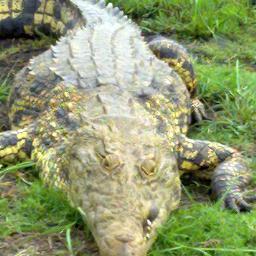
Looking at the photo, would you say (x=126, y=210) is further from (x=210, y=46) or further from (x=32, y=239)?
(x=210, y=46)

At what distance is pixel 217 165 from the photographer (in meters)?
4.64

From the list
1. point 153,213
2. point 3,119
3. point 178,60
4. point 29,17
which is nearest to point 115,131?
point 153,213

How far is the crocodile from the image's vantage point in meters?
3.60

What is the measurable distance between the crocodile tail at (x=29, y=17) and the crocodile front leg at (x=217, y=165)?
7.55ft

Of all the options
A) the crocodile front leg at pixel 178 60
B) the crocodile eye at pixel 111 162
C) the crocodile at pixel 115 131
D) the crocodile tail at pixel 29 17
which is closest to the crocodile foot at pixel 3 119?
the crocodile at pixel 115 131

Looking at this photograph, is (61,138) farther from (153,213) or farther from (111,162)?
(153,213)

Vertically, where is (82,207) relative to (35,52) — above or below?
above

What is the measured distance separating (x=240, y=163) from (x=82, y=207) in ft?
4.15

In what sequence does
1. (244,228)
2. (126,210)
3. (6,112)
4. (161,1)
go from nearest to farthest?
(126,210)
(244,228)
(6,112)
(161,1)

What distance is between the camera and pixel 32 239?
3.82 m

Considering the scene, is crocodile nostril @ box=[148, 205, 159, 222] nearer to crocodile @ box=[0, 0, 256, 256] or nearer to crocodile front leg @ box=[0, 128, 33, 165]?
crocodile @ box=[0, 0, 256, 256]

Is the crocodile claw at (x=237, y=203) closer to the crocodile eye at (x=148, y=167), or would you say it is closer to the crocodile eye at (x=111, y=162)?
the crocodile eye at (x=148, y=167)

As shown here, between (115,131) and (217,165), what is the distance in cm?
93

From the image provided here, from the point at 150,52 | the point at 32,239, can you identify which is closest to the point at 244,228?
the point at 32,239
